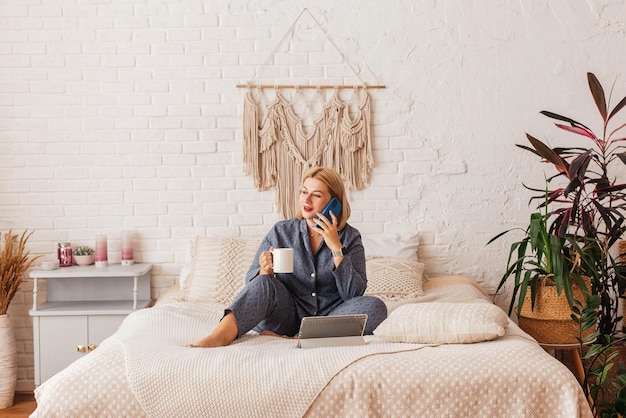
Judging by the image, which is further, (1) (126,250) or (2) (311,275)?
(1) (126,250)

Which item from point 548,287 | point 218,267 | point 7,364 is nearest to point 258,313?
point 218,267

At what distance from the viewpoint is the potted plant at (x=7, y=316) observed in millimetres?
3508

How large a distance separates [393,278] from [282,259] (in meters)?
1.02

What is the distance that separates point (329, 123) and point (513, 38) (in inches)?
45.6

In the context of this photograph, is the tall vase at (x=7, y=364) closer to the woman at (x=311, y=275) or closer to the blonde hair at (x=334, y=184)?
the woman at (x=311, y=275)

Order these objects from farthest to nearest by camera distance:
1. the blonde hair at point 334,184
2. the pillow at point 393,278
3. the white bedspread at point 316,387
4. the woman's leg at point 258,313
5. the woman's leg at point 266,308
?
the pillow at point 393,278
the blonde hair at point 334,184
the woman's leg at point 266,308
the woman's leg at point 258,313
the white bedspread at point 316,387

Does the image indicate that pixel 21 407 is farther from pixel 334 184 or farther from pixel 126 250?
pixel 334 184

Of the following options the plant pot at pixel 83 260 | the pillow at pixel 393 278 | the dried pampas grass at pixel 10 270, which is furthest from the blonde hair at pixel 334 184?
the dried pampas grass at pixel 10 270

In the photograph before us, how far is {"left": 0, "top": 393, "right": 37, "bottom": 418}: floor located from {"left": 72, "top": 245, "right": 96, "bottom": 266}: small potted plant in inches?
30.7

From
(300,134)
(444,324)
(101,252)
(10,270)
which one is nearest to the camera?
(444,324)

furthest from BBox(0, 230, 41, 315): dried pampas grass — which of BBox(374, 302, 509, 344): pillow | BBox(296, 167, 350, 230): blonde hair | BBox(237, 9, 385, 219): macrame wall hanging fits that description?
BBox(374, 302, 509, 344): pillow

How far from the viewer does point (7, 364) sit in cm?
352

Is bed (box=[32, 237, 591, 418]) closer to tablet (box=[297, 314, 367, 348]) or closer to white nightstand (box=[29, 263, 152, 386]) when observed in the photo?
tablet (box=[297, 314, 367, 348])

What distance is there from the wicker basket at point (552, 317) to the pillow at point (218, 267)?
4.77 ft
